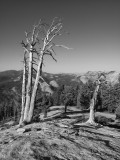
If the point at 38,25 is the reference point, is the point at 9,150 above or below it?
below

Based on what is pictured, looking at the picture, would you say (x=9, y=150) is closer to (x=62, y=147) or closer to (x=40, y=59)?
(x=62, y=147)

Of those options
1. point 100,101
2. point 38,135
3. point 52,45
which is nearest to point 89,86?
point 100,101

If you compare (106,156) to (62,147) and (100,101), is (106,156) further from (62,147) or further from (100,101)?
(100,101)

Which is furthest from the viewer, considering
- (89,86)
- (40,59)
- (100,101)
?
(100,101)

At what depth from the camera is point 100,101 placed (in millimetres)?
58469

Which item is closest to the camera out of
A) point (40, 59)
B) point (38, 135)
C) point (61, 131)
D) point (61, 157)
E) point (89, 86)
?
point (61, 157)

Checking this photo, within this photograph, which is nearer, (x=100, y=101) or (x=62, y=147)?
(x=62, y=147)

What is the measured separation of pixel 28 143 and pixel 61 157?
4.90ft

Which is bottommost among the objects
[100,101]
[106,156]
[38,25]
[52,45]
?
[100,101]

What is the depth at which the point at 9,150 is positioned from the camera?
4.73 m

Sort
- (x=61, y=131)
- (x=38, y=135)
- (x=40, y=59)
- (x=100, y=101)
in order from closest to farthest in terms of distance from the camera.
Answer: (x=38, y=135) → (x=61, y=131) → (x=40, y=59) → (x=100, y=101)

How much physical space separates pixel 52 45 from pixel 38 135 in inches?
248

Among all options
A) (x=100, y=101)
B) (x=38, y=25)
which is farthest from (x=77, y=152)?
(x=100, y=101)

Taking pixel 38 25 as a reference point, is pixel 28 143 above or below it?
below
